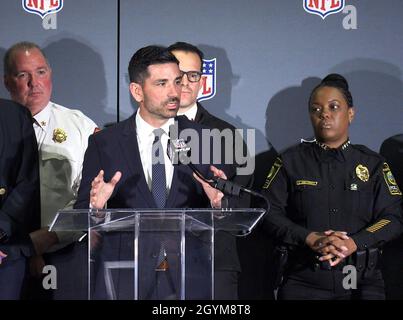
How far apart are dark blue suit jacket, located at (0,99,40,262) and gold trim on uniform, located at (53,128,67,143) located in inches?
18.6

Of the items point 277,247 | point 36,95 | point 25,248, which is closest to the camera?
point 25,248

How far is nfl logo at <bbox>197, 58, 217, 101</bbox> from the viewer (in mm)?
5512

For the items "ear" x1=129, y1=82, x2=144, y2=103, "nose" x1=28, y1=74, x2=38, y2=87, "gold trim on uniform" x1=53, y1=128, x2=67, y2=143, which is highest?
"nose" x1=28, y1=74, x2=38, y2=87

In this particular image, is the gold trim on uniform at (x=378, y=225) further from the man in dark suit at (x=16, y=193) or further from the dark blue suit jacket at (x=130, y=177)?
the man in dark suit at (x=16, y=193)

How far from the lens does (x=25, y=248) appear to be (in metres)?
4.76

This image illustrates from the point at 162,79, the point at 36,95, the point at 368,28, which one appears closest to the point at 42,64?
the point at 36,95

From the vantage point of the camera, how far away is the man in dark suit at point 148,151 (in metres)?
4.85

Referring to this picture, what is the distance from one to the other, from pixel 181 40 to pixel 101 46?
0.51m

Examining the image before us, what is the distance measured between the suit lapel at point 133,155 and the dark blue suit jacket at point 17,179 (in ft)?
1.68

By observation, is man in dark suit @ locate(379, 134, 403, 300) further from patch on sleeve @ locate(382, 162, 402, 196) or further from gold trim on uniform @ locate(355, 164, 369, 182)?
gold trim on uniform @ locate(355, 164, 369, 182)

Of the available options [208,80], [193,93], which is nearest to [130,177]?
[193,93]

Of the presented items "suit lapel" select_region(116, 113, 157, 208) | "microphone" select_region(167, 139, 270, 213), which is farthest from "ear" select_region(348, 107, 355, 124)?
"microphone" select_region(167, 139, 270, 213)

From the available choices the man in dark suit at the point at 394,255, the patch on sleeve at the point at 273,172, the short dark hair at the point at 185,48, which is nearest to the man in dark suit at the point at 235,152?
the short dark hair at the point at 185,48
